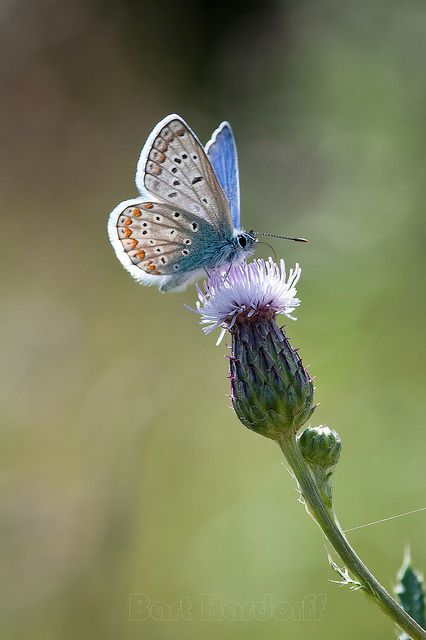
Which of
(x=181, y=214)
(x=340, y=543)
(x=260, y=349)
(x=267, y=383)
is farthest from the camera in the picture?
(x=181, y=214)

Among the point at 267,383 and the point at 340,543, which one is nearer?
the point at 340,543

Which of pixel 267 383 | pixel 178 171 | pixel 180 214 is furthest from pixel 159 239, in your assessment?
pixel 267 383

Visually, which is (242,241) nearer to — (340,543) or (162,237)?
(162,237)

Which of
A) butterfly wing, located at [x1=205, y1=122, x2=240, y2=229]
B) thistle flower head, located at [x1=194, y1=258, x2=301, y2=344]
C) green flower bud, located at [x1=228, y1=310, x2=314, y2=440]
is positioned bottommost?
green flower bud, located at [x1=228, y1=310, x2=314, y2=440]

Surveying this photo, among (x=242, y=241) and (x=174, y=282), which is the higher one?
(x=242, y=241)

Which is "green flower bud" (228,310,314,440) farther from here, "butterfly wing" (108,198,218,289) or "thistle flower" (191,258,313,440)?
"butterfly wing" (108,198,218,289)

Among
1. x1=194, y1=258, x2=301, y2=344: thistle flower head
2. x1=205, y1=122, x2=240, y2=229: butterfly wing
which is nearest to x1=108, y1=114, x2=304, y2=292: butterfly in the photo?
x1=205, y1=122, x2=240, y2=229: butterfly wing
